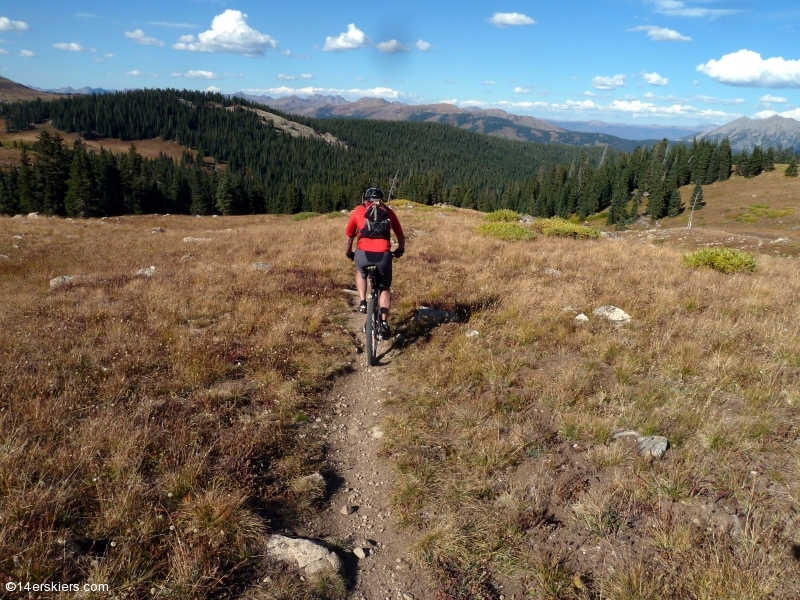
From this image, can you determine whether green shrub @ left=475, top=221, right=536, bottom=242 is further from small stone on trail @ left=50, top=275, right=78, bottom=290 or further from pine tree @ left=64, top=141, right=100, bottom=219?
pine tree @ left=64, top=141, right=100, bottom=219

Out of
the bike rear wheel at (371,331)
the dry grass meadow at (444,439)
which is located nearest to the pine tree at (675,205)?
the dry grass meadow at (444,439)

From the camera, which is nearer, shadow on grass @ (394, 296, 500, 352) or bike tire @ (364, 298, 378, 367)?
bike tire @ (364, 298, 378, 367)

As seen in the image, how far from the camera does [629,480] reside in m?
4.38

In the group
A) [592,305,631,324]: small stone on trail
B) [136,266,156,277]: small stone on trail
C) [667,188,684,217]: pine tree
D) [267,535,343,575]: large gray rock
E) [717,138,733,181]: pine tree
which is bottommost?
[267,535,343,575]: large gray rock

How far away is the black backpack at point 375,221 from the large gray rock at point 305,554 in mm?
5236

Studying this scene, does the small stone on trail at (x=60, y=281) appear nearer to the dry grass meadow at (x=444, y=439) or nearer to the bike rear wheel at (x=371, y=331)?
the dry grass meadow at (x=444, y=439)

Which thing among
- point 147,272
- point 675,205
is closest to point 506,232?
point 147,272

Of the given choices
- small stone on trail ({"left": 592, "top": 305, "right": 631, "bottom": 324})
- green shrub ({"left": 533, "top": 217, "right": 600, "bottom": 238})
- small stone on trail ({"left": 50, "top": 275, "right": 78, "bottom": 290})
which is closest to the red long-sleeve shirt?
small stone on trail ({"left": 592, "top": 305, "right": 631, "bottom": 324})

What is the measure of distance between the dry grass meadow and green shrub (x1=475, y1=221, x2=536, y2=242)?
9.88 meters

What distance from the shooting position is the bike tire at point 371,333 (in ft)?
25.8

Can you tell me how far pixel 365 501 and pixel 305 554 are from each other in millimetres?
1057

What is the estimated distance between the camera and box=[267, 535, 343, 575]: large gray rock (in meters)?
3.63

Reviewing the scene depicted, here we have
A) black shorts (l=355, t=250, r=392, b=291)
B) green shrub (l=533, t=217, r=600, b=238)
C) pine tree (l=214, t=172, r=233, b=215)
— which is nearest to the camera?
black shorts (l=355, t=250, r=392, b=291)

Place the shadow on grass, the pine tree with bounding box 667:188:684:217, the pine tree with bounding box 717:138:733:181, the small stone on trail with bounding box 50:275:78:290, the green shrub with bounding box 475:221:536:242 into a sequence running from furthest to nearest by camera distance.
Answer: the pine tree with bounding box 717:138:733:181, the pine tree with bounding box 667:188:684:217, the green shrub with bounding box 475:221:536:242, the small stone on trail with bounding box 50:275:78:290, the shadow on grass
